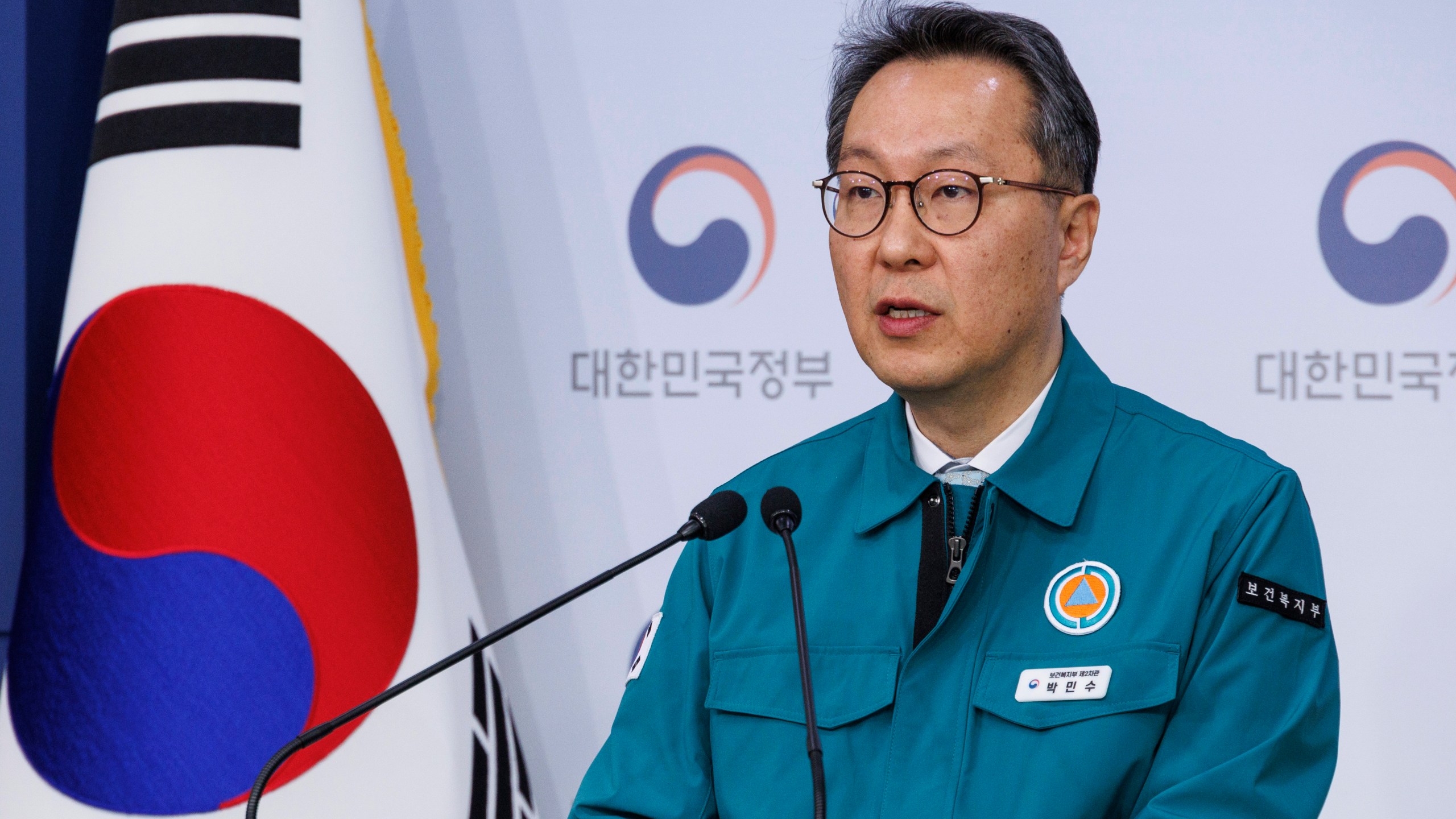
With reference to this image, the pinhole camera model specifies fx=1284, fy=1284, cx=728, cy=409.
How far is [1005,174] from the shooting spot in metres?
1.26

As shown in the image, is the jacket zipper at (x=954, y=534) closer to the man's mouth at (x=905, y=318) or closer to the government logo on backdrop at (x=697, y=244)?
the man's mouth at (x=905, y=318)

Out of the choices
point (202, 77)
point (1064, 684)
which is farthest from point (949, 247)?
point (202, 77)

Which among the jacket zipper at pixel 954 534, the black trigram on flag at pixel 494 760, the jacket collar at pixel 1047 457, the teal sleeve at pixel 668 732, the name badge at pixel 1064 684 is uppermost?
the jacket collar at pixel 1047 457

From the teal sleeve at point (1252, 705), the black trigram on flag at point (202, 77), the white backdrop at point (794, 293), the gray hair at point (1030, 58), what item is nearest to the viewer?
the teal sleeve at point (1252, 705)

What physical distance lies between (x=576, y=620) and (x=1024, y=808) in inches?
52.6

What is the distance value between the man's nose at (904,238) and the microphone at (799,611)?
282 mm

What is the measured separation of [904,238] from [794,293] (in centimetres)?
107

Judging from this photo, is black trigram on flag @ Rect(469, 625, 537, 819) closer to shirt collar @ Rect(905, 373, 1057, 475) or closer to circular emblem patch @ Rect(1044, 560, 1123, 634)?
shirt collar @ Rect(905, 373, 1057, 475)

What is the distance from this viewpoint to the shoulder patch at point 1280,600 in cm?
111

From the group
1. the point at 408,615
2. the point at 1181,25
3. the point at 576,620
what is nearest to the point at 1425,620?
the point at 1181,25

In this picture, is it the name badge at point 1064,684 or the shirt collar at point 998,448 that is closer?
the name badge at point 1064,684

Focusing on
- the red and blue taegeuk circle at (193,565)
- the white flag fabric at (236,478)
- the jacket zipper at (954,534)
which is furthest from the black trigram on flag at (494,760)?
the jacket zipper at (954,534)

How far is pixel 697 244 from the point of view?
7.68 ft

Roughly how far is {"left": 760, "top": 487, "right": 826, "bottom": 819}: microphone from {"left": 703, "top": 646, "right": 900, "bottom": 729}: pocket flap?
14cm
